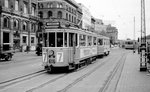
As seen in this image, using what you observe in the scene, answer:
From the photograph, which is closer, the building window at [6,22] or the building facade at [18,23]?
the building facade at [18,23]

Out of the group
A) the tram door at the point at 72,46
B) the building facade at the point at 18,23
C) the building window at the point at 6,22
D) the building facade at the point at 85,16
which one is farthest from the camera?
the building facade at the point at 85,16

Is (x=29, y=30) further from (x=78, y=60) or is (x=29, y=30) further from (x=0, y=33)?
(x=78, y=60)

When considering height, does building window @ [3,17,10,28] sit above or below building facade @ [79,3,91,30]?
below

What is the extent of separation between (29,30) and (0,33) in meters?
12.0

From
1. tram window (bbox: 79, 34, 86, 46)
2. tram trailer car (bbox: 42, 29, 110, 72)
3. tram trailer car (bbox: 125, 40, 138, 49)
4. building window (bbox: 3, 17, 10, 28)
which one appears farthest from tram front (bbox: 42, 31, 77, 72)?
tram trailer car (bbox: 125, 40, 138, 49)

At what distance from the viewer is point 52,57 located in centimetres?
1425

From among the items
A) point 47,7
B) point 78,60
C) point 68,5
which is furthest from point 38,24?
point 78,60

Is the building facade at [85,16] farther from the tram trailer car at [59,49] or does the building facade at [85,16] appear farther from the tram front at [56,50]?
the tram front at [56,50]

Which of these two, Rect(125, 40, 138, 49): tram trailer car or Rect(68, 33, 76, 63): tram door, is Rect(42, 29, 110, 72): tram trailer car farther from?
Rect(125, 40, 138, 49): tram trailer car

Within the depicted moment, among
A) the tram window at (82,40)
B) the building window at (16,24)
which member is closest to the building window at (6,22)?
the building window at (16,24)

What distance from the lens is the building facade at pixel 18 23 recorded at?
4159cm

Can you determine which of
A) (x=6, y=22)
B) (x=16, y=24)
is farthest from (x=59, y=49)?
(x=16, y=24)

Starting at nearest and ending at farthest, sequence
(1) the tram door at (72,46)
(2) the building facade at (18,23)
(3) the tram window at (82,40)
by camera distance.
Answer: (1) the tram door at (72,46), (3) the tram window at (82,40), (2) the building facade at (18,23)

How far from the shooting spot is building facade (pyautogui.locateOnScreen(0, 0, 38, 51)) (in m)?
41.6
